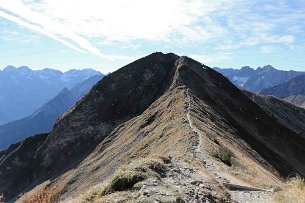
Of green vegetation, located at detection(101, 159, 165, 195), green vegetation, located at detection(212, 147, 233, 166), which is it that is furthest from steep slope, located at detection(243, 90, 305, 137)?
green vegetation, located at detection(101, 159, 165, 195)

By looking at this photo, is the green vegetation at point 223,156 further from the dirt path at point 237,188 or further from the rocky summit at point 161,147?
the dirt path at point 237,188

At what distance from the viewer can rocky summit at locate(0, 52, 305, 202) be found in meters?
21.5

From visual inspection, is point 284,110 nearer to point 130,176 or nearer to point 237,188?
point 237,188

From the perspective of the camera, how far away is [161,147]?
49906mm

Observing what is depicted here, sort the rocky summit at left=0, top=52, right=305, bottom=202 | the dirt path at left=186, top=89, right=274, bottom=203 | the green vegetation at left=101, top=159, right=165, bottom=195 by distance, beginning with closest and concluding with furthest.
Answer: the green vegetation at left=101, top=159, right=165, bottom=195 < the rocky summit at left=0, top=52, right=305, bottom=202 < the dirt path at left=186, top=89, right=274, bottom=203

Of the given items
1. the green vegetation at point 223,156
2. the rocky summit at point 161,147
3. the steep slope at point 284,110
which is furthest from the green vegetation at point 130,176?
the steep slope at point 284,110

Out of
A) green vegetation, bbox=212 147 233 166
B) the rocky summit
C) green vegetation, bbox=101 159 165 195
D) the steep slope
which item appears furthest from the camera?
the steep slope

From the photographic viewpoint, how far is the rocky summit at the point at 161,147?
2153cm

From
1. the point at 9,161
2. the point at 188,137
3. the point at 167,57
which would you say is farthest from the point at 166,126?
the point at 9,161

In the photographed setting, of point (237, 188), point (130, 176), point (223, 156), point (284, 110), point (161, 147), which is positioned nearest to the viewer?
point (130, 176)

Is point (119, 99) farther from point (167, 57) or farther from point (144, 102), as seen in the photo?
point (167, 57)

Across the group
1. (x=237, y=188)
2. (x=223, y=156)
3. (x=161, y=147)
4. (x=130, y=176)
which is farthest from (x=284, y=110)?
(x=130, y=176)

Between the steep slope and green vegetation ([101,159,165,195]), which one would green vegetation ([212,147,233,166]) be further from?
the steep slope

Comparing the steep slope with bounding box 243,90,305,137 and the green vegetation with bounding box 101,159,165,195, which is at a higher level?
the steep slope with bounding box 243,90,305,137
